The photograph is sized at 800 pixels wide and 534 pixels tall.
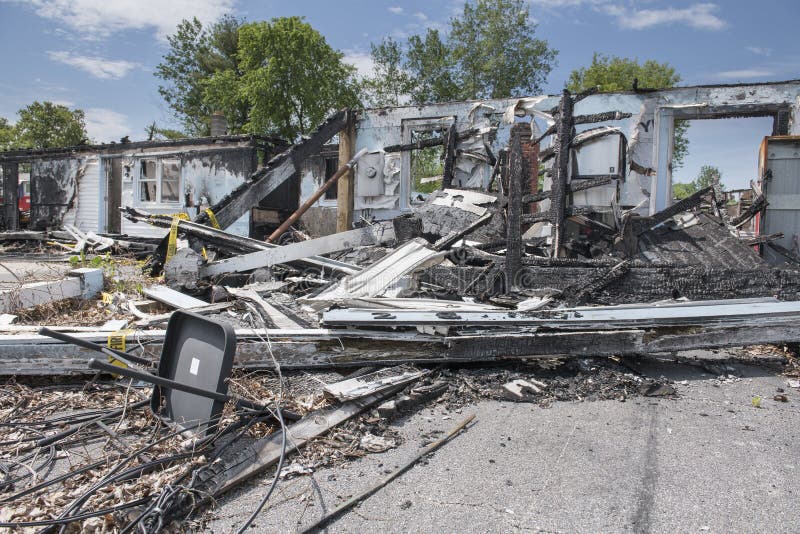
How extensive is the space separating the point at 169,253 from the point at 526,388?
18.7 ft

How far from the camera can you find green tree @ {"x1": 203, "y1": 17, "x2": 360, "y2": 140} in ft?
63.6

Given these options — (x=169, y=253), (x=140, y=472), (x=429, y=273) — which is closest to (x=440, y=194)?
(x=429, y=273)

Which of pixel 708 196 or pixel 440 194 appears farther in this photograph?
pixel 440 194

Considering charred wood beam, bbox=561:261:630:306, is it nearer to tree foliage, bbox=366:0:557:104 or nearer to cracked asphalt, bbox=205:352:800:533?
cracked asphalt, bbox=205:352:800:533

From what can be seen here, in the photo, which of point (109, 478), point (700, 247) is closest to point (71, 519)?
point (109, 478)

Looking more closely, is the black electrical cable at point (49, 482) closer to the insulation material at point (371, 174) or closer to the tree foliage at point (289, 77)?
the insulation material at point (371, 174)

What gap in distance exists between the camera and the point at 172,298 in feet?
17.1

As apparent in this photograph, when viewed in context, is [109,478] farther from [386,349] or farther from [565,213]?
[565,213]

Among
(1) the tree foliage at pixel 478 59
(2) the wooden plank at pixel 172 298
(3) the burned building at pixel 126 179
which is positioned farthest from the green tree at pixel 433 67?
(2) the wooden plank at pixel 172 298

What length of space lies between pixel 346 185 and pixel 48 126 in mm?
28276

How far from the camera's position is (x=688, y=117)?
960cm

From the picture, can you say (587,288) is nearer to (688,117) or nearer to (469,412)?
(469,412)

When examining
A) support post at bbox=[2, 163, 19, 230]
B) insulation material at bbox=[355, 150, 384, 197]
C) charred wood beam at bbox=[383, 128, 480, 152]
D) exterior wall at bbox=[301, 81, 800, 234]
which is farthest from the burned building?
exterior wall at bbox=[301, 81, 800, 234]

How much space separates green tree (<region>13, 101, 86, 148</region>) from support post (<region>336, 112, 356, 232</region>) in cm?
2544
